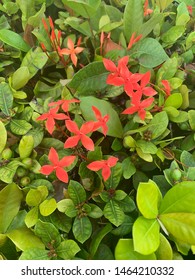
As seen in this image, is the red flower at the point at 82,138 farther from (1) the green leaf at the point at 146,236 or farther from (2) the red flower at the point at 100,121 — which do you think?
(1) the green leaf at the point at 146,236

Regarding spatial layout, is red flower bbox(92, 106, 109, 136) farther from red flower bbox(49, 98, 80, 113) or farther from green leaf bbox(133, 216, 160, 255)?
green leaf bbox(133, 216, 160, 255)

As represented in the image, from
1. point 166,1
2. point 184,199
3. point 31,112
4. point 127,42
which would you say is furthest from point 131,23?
point 184,199

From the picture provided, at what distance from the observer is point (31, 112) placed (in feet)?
2.56

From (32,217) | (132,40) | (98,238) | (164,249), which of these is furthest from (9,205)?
(132,40)

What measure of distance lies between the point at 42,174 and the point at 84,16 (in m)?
0.36

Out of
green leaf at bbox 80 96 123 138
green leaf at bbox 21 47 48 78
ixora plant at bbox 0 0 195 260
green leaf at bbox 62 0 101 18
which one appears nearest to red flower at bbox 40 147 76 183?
ixora plant at bbox 0 0 195 260

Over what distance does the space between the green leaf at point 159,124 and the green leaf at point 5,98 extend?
276 millimetres

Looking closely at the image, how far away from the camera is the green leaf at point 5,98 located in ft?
2.56

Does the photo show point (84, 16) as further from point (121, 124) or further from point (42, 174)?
point (42, 174)

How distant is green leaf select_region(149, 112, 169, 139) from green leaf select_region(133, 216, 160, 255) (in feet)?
0.53

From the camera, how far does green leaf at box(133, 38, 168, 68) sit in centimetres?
82

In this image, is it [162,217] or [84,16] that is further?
[84,16]

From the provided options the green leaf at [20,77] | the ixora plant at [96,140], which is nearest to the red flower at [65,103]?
the ixora plant at [96,140]

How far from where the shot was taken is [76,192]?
72cm
